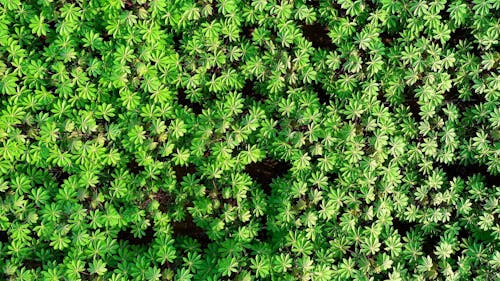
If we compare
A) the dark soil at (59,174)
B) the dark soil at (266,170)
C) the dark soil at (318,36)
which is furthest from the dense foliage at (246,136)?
the dark soil at (266,170)

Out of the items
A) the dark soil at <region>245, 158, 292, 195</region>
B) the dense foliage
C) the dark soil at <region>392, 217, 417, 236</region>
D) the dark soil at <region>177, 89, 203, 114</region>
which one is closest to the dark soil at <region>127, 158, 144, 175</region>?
the dense foliage

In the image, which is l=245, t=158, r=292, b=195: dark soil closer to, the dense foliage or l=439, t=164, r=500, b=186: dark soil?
the dense foliage

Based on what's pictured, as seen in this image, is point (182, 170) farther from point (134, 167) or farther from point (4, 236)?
point (4, 236)

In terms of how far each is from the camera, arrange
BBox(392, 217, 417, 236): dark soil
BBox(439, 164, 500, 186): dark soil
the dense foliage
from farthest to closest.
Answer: BBox(392, 217, 417, 236): dark soil, BBox(439, 164, 500, 186): dark soil, the dense foliage

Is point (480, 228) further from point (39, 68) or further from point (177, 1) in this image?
point (39, 68)

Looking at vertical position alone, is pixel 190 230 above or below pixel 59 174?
below

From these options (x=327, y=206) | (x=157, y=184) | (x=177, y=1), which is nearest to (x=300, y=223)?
(x=327, y=206)

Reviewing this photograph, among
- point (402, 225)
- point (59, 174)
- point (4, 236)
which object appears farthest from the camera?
point (402, 225)

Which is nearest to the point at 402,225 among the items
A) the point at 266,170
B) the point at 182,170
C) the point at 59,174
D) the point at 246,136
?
the point at 266,170

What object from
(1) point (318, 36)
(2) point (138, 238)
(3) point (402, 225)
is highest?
(1) point (318, 36)

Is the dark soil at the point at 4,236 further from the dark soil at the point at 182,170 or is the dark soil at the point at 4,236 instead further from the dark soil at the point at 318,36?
the dark soil at the point at 318,36
